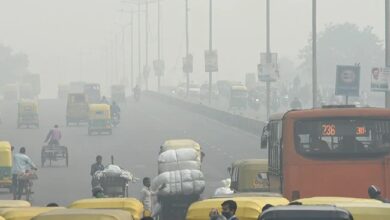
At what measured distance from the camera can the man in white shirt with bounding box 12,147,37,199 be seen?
36312 mm

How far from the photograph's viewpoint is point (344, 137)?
2264 cm

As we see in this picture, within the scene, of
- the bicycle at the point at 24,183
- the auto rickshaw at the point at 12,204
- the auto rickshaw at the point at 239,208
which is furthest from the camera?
the bicycle at the point at 24,183

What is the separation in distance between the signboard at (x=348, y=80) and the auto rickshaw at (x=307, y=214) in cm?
3157

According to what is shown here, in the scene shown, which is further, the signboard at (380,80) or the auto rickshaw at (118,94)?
the auto rickshaw at (118,94)

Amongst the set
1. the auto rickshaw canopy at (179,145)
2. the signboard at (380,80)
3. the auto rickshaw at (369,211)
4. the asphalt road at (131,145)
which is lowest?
the asphalt road at (131,145)

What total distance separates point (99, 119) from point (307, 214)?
59237mm

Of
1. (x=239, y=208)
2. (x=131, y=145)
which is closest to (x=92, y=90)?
(x=131, y=145)

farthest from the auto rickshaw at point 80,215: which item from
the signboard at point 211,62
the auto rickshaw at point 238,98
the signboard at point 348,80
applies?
the auto rickshaw at point 238,98

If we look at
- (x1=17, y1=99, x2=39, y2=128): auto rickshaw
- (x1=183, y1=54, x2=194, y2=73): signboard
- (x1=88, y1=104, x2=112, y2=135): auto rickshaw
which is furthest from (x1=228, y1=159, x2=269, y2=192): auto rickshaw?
(x1=183, y1=54, x2=194, y2=73): signboard

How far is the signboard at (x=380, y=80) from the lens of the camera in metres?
46.1

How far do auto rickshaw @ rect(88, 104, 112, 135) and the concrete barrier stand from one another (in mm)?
7530

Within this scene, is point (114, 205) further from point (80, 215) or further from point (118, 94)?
point (118, 94)

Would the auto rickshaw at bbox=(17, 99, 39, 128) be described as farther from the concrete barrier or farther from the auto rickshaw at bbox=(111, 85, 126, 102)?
the auto rickshaw at bbox=(111, 85, 126, 102)

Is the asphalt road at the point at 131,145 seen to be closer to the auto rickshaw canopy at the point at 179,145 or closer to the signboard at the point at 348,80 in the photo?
the auto rickshaw canopy at the point at 179,145
